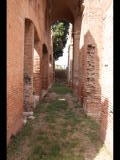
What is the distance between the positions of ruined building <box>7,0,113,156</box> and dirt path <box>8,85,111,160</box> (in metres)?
0.28

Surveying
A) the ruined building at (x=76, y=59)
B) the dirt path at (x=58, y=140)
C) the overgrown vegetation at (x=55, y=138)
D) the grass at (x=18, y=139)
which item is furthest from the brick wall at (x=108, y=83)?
the grass at (x=18, y=139)

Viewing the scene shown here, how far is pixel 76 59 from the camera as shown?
55.5ft

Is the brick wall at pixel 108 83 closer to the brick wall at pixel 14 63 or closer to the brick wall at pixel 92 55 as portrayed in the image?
the brick wall at pixel 14 63

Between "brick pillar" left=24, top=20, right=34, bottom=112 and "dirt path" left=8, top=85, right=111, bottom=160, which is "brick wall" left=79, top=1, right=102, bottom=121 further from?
"brick pillar" left=24, top=20, right=34, bottom=112

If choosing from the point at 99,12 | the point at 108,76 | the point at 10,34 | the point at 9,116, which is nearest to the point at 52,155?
the point at 9,116

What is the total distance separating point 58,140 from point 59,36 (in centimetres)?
2369

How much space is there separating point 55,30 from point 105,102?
23.5m

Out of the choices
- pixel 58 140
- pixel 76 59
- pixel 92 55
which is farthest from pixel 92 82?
pixel 76 59

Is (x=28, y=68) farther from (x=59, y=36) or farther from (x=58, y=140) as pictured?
(x=59, y=36)

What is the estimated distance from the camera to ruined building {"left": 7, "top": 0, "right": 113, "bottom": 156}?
706 centimetres

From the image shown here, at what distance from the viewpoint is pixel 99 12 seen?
11.0 meters

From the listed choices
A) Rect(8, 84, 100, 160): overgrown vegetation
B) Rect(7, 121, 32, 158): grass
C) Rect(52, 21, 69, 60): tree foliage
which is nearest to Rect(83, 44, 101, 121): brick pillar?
Rect(8, 84, 100, 160): overgrown vegetation

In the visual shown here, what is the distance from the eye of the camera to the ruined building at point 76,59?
7.06m
